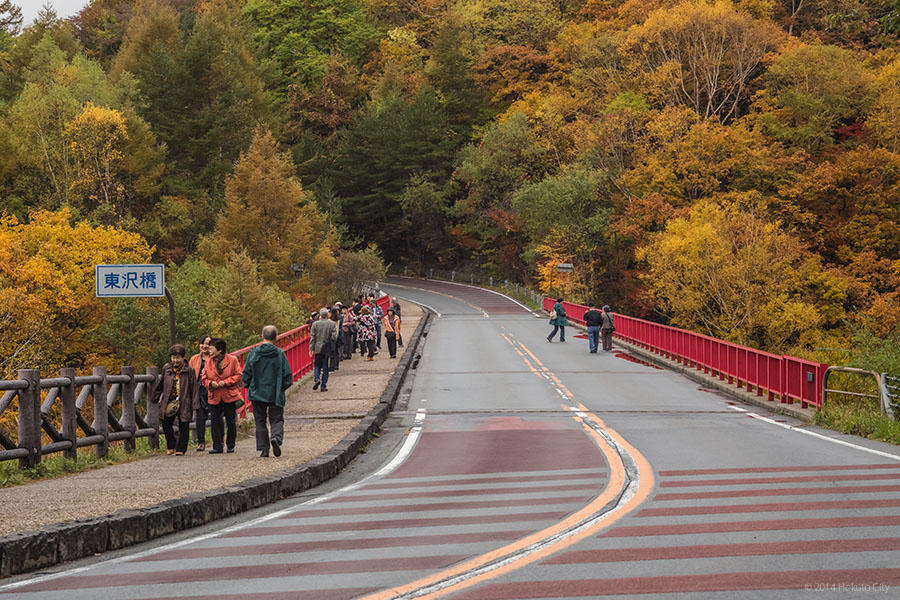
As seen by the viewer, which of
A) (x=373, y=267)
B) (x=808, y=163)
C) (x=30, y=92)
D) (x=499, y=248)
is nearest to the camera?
(x=808, y=163)

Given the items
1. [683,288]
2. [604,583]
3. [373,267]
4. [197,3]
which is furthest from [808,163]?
[197,3]

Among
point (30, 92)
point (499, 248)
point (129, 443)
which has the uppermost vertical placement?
point (30, 92)

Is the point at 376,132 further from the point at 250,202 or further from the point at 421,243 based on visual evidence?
the point at 250,202

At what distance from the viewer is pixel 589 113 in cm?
8106

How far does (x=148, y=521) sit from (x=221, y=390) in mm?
5010

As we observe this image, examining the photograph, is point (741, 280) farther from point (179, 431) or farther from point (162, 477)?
point (162, 477)

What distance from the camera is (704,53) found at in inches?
2648

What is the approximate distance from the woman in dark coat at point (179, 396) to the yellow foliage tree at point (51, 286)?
3803cm

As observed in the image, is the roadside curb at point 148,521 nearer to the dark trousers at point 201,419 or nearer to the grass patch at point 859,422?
the dark trousers at point 201,419

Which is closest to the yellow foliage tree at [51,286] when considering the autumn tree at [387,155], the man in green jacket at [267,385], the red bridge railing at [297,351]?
the red bridge railing at [297,351]

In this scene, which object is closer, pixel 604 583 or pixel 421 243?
pixel 604 583

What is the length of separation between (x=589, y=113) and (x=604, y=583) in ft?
253

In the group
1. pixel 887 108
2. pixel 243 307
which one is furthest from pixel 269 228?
pixel 887 108

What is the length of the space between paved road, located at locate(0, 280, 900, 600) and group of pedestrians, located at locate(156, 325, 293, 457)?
1.71 metres
